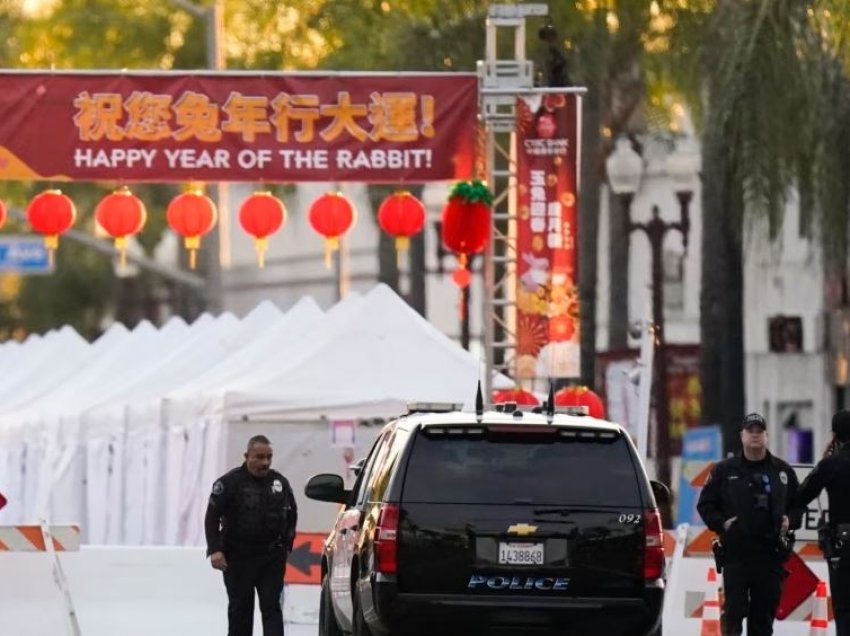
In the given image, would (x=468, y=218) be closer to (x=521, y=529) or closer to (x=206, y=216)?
(x=206, y=216)

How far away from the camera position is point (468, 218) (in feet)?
82.7

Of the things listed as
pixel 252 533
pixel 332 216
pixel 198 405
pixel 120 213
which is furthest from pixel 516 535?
pixel 198 405

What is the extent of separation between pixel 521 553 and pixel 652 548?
0.67 m

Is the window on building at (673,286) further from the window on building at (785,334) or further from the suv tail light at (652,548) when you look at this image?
the suv tail light at (652,548)

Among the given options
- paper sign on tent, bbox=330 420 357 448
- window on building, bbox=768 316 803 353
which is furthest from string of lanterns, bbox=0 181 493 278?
window on building, bbox=768 316 803 353

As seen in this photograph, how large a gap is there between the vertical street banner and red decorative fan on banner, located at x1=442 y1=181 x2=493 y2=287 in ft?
1.09

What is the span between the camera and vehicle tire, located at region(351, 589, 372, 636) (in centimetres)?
1399

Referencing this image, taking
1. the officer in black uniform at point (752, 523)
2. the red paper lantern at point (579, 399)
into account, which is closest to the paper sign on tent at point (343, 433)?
the red paper lantern at point (579, 399)

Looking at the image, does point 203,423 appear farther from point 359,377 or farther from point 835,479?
point 835,479

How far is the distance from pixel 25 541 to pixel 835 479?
6980mm

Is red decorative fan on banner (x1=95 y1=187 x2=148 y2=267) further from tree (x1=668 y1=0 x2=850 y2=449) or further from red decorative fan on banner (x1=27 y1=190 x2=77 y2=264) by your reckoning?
tree (x1=668 y1=0 x2=850 y2=449)

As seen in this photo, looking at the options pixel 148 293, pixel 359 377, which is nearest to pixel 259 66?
pixel 359 377

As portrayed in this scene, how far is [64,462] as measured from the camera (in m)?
31.2

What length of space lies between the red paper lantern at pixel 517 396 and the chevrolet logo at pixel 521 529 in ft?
35.8
